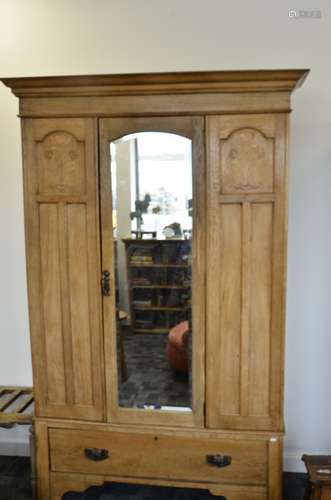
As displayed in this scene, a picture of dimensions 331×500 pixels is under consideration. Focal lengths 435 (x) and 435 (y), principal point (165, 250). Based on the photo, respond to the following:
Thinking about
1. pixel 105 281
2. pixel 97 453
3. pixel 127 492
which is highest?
pixel 105 281

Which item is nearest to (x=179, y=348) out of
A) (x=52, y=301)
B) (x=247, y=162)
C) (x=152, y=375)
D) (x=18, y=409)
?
(x=152, y=375)

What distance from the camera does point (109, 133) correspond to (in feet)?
5.95

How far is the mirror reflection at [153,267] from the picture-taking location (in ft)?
6.02

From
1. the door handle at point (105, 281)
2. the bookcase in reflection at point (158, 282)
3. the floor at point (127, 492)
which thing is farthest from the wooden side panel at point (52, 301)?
the floor at point (127, 492)

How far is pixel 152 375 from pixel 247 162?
999mm

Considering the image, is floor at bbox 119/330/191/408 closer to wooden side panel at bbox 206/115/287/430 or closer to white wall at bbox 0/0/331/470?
wooden side panel at bbox 206/115/287/430

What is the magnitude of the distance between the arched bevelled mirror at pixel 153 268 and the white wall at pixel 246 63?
71cm

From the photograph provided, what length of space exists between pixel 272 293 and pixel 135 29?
1.55m

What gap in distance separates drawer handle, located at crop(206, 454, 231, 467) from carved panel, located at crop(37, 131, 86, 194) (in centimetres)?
128

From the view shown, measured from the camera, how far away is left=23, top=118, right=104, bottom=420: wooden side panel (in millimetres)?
1842

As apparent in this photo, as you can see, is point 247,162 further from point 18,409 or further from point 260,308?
point 18,409

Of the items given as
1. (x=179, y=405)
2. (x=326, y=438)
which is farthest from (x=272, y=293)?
(x=326, y=438)

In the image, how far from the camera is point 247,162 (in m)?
1.74

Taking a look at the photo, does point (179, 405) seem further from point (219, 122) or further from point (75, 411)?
point (219, 122)
